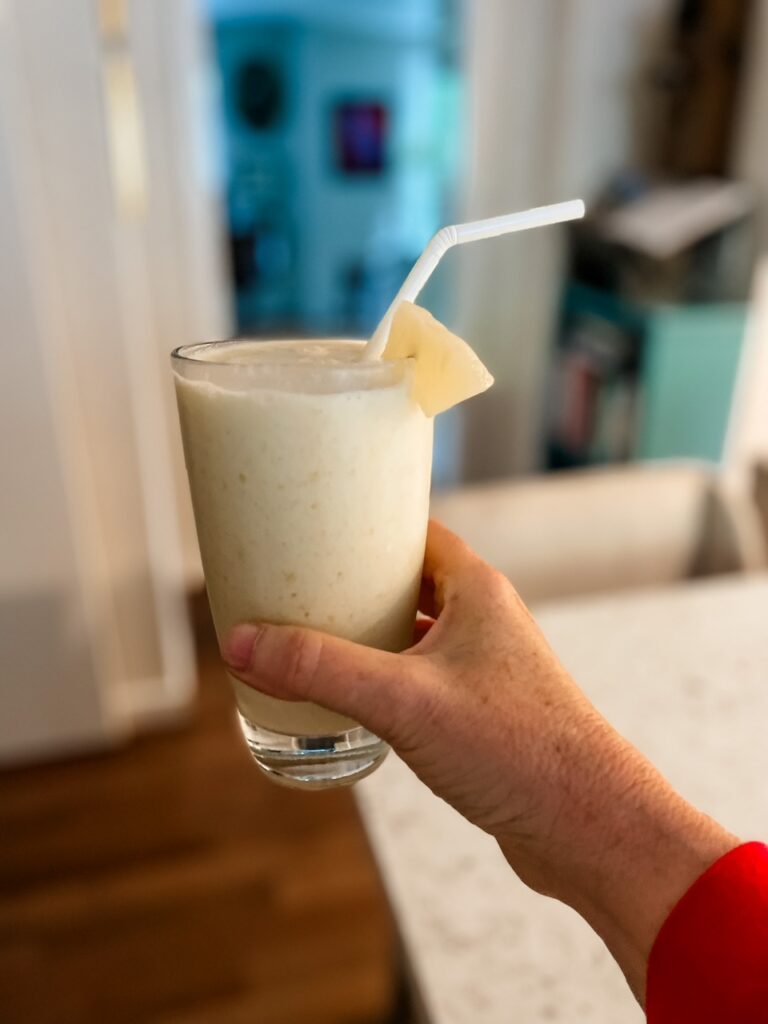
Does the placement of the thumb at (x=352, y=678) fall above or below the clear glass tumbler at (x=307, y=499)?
below

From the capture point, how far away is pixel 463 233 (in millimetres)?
521

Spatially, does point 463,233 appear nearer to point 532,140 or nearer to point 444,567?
point 444,567

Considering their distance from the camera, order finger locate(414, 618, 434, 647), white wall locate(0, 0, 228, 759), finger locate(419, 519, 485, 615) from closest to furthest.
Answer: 1. finger locate(419, 519, 485, 615)
2. finger locate(414, 618, 434, 647)
3. white wall locate(0, 0, 228, 759)

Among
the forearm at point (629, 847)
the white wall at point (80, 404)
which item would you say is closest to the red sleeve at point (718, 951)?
→ the forearm at point (629, 847)

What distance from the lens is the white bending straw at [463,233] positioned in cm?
52

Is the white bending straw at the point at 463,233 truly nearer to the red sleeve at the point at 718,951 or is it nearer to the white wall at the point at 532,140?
the red sleeve at the point at 718,951

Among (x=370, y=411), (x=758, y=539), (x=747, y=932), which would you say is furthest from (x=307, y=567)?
(x=758, y=539)

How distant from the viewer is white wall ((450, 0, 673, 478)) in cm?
248

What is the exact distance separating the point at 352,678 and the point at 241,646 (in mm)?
94

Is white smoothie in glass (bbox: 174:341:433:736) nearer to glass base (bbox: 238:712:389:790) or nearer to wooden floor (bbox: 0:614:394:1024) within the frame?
glass base (bbox: 238:712:389:790)

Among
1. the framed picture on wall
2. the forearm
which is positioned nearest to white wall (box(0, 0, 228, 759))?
the forearm

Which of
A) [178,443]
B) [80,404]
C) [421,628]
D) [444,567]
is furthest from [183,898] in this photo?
[178,443]

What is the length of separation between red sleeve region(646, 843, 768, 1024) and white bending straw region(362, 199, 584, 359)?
0.42 m

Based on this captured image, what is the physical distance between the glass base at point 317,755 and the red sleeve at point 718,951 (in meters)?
0.26
